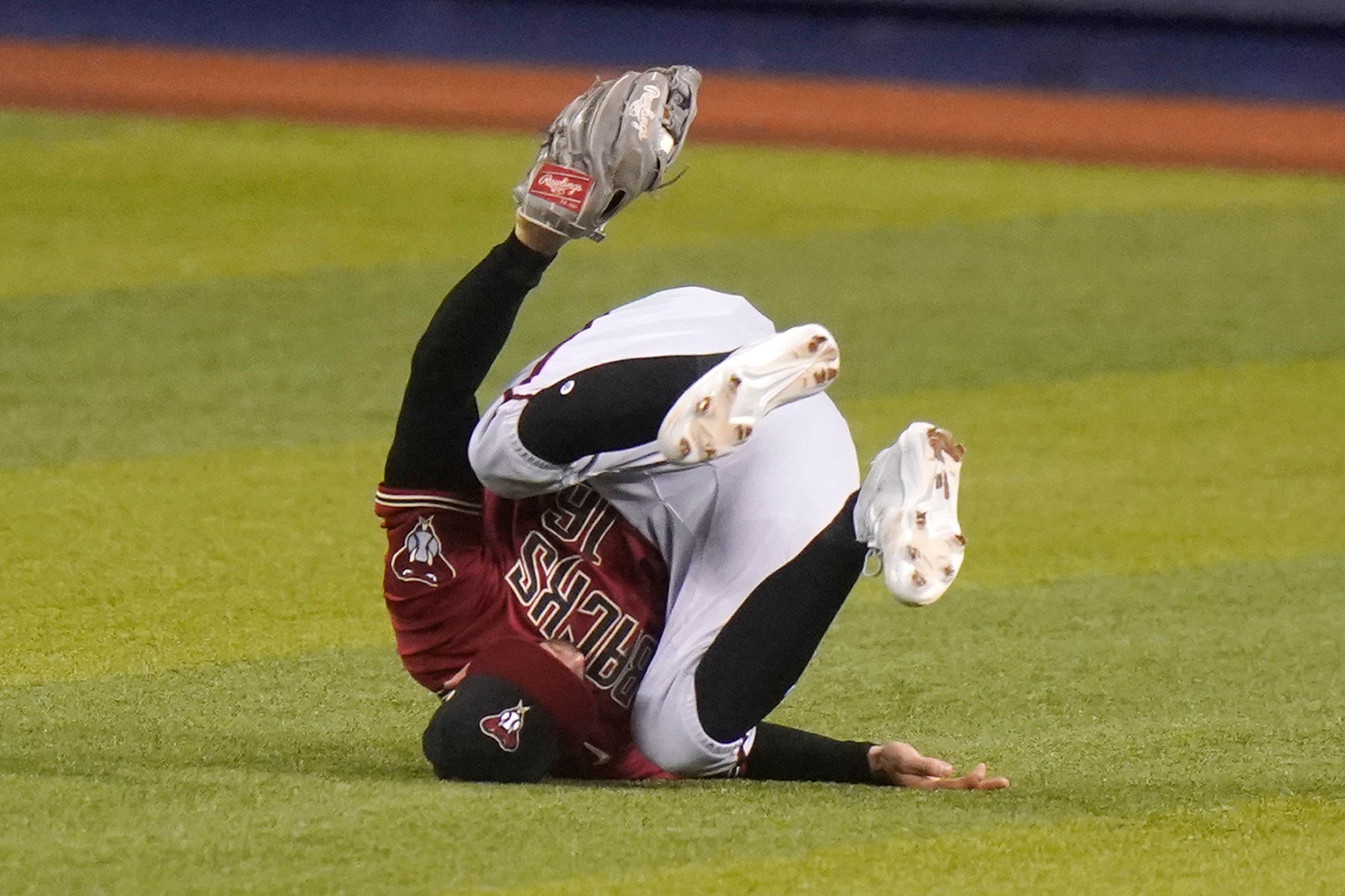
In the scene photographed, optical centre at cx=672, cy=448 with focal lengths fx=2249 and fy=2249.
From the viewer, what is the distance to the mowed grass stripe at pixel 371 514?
4.28m

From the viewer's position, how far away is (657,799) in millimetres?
3088

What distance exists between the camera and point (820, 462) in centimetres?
339

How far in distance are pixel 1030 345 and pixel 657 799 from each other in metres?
4.61

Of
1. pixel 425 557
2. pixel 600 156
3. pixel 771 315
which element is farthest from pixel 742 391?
pixel 771 315

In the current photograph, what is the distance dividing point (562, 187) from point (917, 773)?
99 cm

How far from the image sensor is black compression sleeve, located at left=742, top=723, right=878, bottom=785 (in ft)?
10.8

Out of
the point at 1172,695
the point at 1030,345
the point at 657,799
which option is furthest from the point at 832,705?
the point at 1030,345

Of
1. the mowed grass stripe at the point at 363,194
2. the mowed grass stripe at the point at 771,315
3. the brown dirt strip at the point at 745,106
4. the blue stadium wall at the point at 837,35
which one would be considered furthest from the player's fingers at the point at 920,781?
the blue stadium wall at the point at 837,35

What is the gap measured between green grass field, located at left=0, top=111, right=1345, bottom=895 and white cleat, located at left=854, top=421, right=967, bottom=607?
0.32 m

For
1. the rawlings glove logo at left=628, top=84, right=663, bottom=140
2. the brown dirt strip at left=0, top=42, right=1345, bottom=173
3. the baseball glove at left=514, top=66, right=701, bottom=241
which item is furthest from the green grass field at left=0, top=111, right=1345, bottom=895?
the rawlings glove logo at left=628, top=84, right=663, bottom=140

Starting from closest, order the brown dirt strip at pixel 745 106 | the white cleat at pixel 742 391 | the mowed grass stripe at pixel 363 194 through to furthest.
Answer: the white cleat at pixel 742 391, the mowed grass stripe at pixel 363 194, the brown dirt strip at pixel 745 106

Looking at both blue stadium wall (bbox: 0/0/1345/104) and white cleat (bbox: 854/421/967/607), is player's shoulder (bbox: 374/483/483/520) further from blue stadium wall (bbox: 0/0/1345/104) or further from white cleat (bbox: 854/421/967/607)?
blue stadium wall (bbox: 0/0/1345/104)

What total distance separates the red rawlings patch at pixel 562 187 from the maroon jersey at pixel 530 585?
1.46 feet

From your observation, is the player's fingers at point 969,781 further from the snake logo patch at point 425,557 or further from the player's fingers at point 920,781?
the snake logo patch at point 425,557
